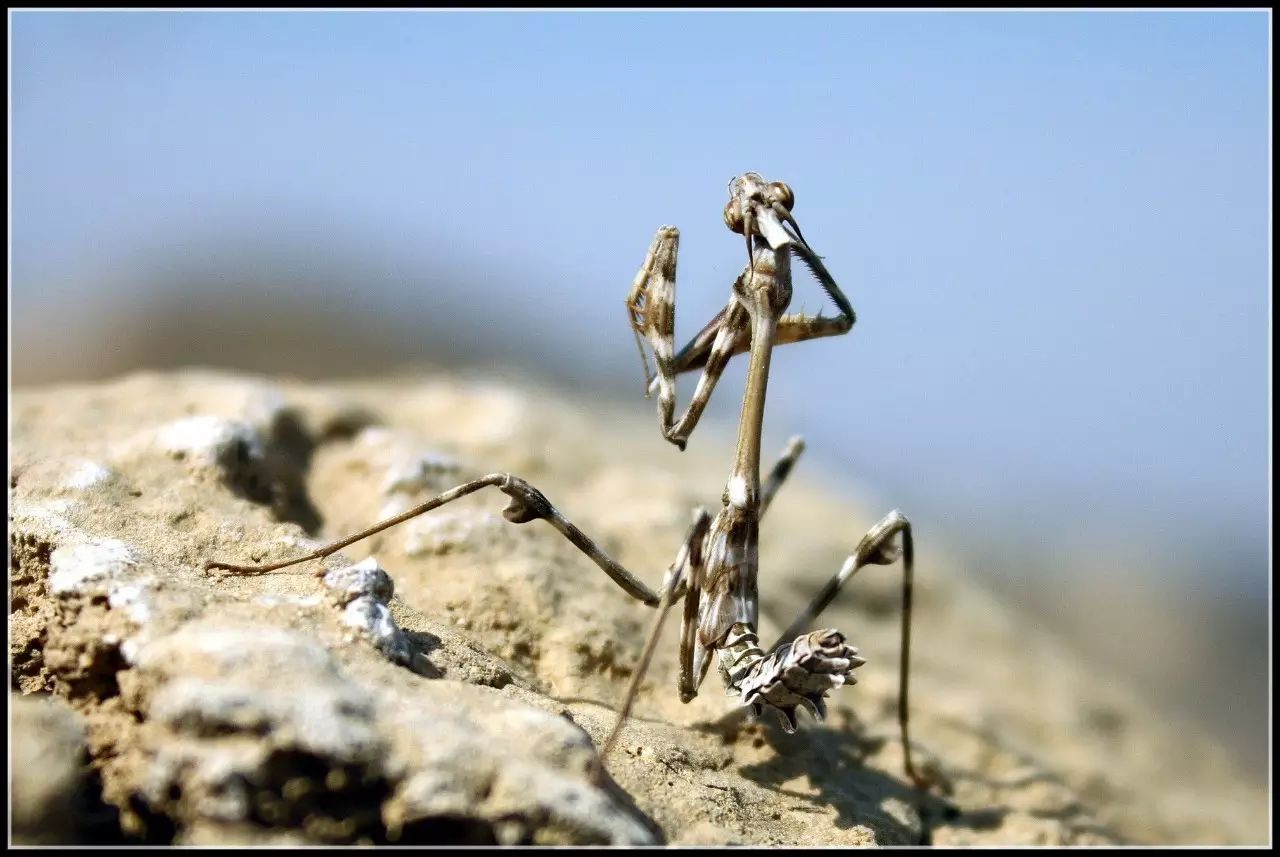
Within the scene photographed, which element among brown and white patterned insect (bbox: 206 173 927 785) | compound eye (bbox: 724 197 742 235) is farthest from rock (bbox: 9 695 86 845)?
compound eye (bbox: 724 197 742 235)

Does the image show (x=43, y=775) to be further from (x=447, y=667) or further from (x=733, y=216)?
(x=733, y=216)

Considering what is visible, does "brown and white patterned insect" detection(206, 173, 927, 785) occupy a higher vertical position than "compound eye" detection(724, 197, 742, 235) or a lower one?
lower

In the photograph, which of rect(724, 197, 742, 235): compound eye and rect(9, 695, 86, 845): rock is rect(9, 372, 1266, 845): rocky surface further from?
rect(724, 197, 742, 235): compound eye

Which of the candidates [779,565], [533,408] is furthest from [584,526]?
[533,408]

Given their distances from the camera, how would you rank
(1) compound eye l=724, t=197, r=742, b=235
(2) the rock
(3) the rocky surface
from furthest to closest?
(1) compound eye l=724, t=197, r=742, b=235
(3) the rocky surface
(2) the rock

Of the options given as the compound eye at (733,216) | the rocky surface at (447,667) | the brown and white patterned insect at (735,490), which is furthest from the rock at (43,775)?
the compound eye at (733,216)

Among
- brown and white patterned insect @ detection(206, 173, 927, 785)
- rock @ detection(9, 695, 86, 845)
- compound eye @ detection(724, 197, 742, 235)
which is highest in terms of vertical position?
compound eye @ detection(724, 197, 742, 235)

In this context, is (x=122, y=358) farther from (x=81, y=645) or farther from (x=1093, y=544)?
(x=1093, y=544)

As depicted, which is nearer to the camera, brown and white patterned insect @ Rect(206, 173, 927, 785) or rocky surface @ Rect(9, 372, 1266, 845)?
rocky surface @ Rect(9, 372, 1266, 845)
